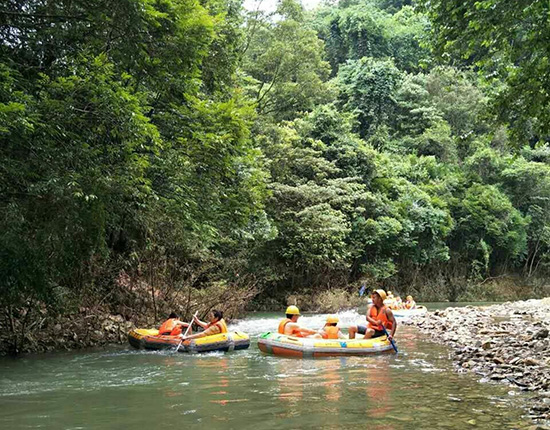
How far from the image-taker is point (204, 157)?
38.5ft

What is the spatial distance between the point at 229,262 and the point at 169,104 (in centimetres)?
941

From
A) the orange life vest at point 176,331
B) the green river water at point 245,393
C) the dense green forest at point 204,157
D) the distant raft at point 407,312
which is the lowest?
the green river water at point 245,393

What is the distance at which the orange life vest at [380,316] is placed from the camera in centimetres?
1170

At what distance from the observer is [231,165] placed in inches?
483

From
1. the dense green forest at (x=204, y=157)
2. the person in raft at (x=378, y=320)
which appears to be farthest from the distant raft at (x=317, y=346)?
the dense green forest at (x=204, y=157)

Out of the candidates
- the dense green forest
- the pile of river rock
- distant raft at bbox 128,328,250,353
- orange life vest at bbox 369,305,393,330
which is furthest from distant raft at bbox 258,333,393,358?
the dense green forest

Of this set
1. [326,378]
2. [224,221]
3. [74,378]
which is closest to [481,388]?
[326,378]

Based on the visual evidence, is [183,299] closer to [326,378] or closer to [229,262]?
[229,262]

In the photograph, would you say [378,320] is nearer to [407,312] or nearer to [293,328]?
[293,328]

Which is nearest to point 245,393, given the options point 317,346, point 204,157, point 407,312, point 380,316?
point 317,346

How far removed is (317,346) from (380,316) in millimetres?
1848

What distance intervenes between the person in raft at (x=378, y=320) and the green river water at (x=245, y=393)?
2.61 feet

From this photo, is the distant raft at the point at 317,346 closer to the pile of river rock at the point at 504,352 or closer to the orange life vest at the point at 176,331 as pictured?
the pile of river rock at the point at 504,352

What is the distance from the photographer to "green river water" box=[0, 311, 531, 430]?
5660 millimetres
